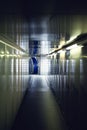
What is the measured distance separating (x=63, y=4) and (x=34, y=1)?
483mm

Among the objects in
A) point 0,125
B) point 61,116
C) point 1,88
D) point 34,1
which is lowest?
point 61,116

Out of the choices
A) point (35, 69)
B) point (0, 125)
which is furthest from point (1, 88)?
point (35, 69)

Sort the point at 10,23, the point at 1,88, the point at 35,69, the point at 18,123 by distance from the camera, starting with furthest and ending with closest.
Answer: the point at 35,69 → the point at 18,123 → the point at 10,23 → the point at 1,88

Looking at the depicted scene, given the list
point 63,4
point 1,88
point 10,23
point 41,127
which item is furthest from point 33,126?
point 63,4

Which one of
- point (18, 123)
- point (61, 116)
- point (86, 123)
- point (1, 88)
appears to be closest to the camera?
point (86, 123)

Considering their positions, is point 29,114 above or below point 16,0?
below

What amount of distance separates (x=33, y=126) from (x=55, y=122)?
695 mm

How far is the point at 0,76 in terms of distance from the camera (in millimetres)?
3738

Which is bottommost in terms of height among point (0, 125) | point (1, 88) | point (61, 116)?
point (61, 116)

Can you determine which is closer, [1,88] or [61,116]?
[1,88]

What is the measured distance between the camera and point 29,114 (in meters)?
7.97

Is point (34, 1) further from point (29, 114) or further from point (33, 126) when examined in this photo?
point (29, 114)

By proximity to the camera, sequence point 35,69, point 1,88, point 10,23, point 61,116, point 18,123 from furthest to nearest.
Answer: point 35,69, point 61,116, point 18,123, point 10,23, point 1,88

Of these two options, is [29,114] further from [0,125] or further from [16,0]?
[16,0]
